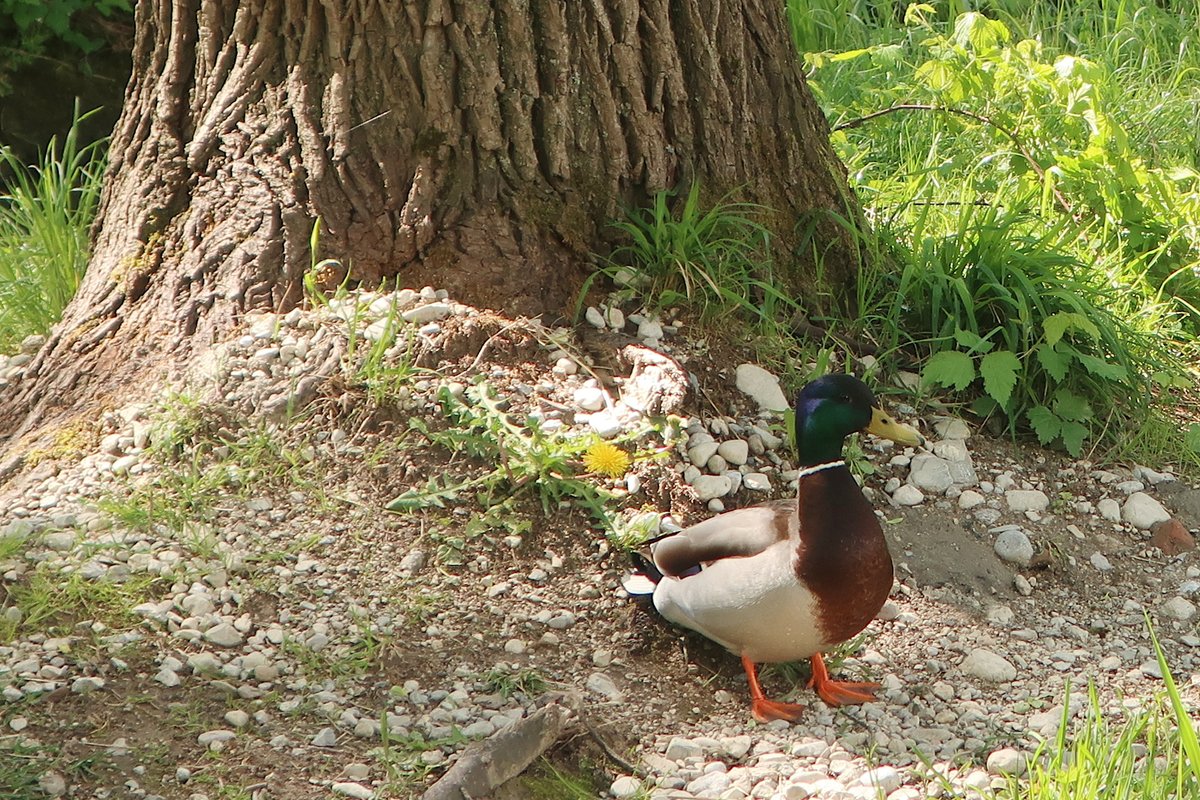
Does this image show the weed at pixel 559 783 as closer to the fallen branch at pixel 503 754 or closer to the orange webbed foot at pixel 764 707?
the fallen branch at pixel 503 754

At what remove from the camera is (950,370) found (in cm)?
371

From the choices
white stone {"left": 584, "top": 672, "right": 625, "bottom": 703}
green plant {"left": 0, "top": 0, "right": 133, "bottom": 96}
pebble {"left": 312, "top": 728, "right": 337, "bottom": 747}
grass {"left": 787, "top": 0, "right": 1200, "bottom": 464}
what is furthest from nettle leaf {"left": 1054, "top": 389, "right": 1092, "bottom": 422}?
green plant {"left": 0, "top": 0, "right": 133, "bottom": 96}

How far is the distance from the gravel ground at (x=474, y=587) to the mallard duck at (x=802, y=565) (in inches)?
6.1

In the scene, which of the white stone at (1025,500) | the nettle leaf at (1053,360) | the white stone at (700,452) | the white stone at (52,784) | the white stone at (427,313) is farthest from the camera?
the nettle leaf at (1053,360)

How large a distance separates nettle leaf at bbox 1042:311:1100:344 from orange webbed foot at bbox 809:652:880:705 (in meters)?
1.22

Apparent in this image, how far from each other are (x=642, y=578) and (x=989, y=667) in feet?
2.66

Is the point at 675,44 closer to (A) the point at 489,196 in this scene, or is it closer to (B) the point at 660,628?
(A) the point at 489,196

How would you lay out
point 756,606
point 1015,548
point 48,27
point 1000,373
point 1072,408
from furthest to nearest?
point 48,27 < point 1072,408 < point 1000,373 < point 1015,548 < point 756,606

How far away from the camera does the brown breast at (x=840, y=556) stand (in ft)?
9.27

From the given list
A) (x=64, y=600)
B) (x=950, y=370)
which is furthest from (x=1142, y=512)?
(x=64, y=600)

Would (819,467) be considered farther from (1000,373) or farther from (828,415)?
(1000,373)

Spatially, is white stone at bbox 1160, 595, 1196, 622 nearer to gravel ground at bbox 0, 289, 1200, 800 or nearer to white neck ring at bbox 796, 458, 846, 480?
gravel ground at bbox 0, 289, 1200, 800

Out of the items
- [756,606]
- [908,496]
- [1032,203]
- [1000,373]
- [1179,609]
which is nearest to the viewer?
[756,606]

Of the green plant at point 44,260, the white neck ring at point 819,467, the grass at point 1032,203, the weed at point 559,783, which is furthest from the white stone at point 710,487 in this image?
the green plant at point 44,260
